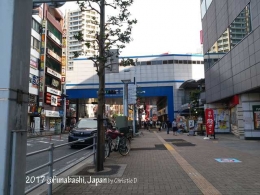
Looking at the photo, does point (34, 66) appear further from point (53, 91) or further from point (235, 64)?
point (235, 64)

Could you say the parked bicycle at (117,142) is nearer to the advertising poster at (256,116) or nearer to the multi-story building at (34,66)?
the advertising poster at (256,116)

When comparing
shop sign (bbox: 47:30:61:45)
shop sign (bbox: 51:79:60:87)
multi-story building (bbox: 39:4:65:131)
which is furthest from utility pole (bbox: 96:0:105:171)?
shop sign (bbox: 51:79:60:87)

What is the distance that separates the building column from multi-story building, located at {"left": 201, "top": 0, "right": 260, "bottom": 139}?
50.6 ft

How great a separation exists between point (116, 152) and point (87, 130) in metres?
3.35

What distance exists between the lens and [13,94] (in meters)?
3.79

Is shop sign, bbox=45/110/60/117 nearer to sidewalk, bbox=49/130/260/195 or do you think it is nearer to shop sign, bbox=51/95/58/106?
shop sign, bbox=51/95/58/106

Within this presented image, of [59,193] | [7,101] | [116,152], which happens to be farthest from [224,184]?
[116,152]

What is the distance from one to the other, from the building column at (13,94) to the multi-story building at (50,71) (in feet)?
121

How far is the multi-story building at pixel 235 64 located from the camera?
1734 cm

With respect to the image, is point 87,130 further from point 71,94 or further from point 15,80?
point 71,94

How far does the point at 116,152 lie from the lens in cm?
1275

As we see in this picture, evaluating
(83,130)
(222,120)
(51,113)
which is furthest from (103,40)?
(51,113)

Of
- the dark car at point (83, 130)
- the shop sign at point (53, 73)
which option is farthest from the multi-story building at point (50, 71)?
the dark car at point (83, 130)

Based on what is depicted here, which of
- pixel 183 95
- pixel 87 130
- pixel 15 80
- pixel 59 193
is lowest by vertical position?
pixel 59 193
